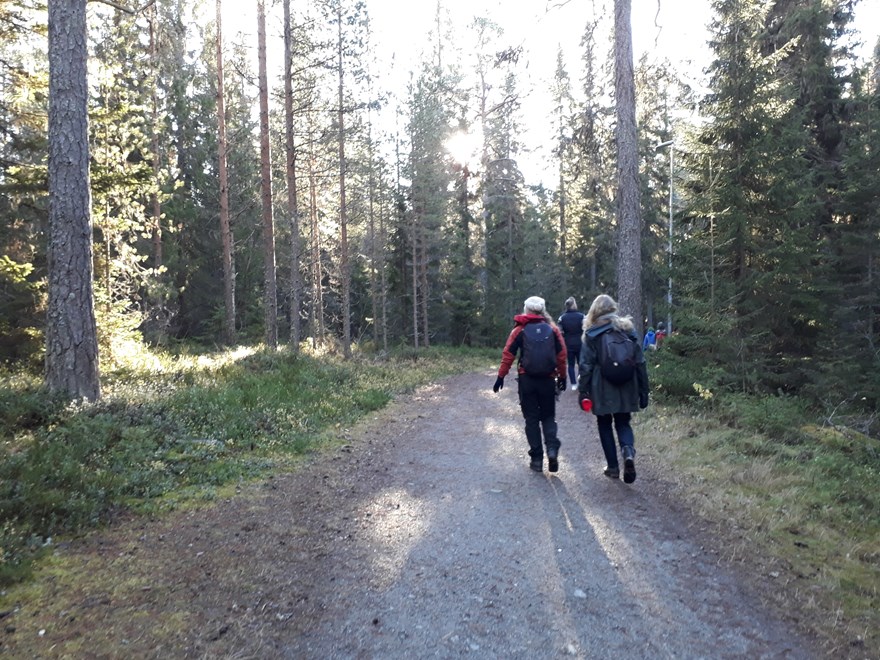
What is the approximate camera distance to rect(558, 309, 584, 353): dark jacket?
13.5 meters

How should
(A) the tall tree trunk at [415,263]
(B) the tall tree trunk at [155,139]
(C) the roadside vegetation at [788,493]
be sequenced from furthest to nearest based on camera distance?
1. (A) the tall tree trunk at [415,263]
2. (B) the tall tree trunk at [155,139]
3. (C) the roadside vegetation at [788,493]

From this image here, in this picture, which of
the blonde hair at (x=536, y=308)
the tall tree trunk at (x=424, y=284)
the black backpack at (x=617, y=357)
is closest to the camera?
the black backpack at (x=617, y=357)

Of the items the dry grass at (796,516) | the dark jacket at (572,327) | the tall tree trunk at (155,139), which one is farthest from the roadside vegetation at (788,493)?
the tall tree trunk at (155,139)

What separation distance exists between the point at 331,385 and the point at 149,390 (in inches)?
167

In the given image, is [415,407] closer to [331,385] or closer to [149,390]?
[331,385]

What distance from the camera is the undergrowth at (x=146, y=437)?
4.51 meters

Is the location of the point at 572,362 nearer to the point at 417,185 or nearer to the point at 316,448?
the point at 316,448

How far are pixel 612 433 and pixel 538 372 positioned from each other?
3.44 ft

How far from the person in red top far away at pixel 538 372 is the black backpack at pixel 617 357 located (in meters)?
0.60

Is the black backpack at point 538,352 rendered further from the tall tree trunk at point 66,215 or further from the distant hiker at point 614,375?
the tall tree trunk at point 66,215

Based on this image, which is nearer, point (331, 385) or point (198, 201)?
point (331, 385)

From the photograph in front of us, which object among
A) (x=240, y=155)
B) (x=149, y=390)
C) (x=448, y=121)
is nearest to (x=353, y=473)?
(x=149, y=390)

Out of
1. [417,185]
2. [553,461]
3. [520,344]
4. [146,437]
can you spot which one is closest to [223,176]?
[417,185]

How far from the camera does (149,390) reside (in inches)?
346
